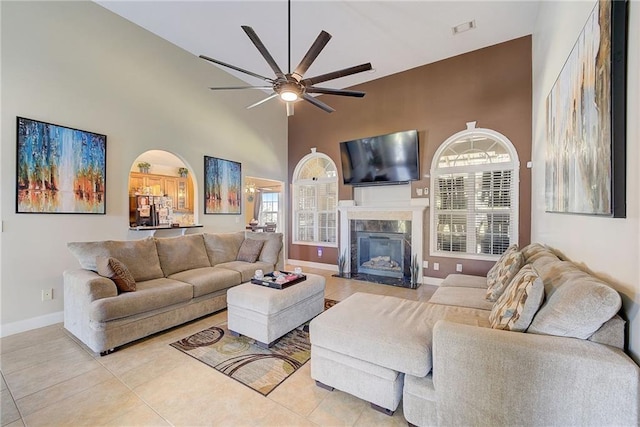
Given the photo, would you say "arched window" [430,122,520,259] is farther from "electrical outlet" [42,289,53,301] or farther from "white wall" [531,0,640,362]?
"electrical outlet" [42,289,53,301]

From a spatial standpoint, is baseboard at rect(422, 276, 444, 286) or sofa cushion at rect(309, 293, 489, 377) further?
baseboard at rect(422, 276, 444, 286)

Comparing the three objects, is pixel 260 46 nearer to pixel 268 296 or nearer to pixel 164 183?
pixel 268 296

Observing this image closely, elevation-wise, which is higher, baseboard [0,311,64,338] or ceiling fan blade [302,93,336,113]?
ceiling fan blade [302,93,336,113]

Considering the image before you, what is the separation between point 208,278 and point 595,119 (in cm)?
362

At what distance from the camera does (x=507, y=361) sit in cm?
128

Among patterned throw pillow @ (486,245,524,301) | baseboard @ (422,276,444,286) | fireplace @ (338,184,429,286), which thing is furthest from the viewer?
fireplace @ (338,184,429,286)

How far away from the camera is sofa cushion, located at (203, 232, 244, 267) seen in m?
4.16

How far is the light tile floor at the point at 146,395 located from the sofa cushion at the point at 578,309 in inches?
39.9

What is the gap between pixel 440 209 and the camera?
15.8 feet

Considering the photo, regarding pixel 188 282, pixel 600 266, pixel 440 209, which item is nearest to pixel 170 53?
pixel 188 282

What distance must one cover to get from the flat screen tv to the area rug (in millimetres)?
3309

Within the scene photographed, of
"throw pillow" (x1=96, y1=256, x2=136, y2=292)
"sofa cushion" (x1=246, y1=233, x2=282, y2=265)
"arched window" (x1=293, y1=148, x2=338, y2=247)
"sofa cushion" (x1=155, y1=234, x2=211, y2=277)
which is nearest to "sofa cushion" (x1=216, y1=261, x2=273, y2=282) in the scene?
"sofa cushion" (x1=246, y1=233, x2=282, y2=265)

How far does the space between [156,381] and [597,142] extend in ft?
10.7

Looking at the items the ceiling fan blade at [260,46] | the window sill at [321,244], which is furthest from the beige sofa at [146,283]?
the ceiling fan blade at [260,46]
